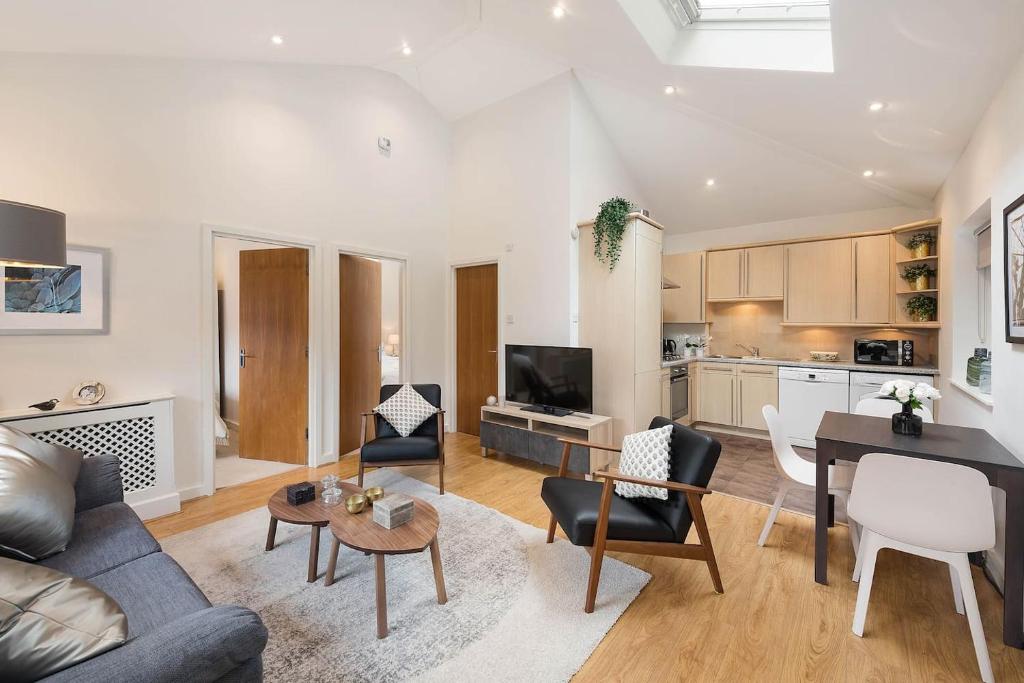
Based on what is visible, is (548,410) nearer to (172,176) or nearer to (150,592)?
(150,592)

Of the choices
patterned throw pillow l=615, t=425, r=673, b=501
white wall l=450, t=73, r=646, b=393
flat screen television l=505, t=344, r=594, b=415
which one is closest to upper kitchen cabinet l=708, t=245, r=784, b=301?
white wall l=450, t=73, r=646, b=393

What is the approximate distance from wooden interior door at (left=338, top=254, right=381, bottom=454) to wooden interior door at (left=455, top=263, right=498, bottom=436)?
37.8 inches

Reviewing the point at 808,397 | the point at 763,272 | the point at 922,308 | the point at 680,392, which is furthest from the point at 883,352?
the point at 680,392

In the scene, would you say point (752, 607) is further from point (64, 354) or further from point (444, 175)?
point (444, 175)

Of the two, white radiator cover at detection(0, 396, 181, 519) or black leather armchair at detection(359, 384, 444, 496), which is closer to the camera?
white radiator cover at detection(0, 396, 181, 519)

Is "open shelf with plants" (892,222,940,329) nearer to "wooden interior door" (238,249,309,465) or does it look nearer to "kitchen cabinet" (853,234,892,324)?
"kitchen cabinet" (853,234,892,324)

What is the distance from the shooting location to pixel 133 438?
3.00 metres

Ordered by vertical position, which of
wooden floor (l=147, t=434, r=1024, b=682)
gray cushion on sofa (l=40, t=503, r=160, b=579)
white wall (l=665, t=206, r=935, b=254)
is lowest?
wooden floor (l=147, t=434, r=1024, b=682)

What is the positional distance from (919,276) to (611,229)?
304 cm

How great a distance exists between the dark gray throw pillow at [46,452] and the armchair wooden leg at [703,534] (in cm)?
Answer: 278

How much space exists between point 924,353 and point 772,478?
2437 mm

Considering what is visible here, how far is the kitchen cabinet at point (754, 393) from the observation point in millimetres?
4973

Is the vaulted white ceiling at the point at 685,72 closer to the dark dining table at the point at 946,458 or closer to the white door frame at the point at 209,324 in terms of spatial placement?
the white door frame at the point at 209,324

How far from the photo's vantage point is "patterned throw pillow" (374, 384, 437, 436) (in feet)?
11.9
